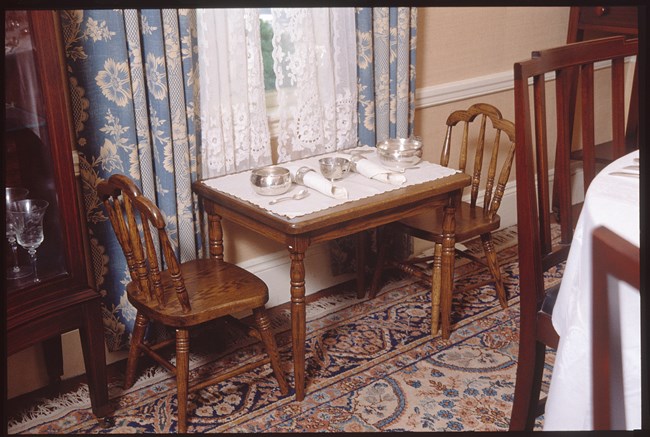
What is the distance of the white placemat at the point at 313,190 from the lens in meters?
2.22

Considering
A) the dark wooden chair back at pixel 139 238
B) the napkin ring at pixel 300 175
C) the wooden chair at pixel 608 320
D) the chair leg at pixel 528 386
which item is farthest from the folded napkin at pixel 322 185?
the wooden chair at pixel 608 320

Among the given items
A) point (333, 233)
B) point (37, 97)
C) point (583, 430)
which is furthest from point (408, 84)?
point (583, 430)

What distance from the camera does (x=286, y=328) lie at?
2.77m

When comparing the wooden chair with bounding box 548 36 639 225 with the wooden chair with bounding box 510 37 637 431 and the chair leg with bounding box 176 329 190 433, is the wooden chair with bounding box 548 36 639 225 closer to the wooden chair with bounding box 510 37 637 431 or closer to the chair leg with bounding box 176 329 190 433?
the wooden chair with bounding box 510 37 637 431

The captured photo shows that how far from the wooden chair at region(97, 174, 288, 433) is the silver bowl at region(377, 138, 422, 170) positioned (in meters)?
0.67

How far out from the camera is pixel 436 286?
2.63m

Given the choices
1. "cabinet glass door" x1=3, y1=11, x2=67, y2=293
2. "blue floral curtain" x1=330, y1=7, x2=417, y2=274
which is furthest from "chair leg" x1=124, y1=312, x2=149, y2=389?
"blue floral curtain" x1=330, y1=7, x2=417, y2=274

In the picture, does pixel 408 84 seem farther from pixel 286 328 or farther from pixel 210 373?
pixel 210 373

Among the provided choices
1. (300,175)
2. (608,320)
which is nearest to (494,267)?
(300,175)

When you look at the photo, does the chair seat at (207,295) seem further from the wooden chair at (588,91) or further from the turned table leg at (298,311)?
the wooden chair at (588,91)

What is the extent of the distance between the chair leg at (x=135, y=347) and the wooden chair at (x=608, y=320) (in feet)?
5.24

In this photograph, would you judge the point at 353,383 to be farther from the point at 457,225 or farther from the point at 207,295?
the point at 457,225

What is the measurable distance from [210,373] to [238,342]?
236mm

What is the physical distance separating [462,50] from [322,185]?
1.36 meters
